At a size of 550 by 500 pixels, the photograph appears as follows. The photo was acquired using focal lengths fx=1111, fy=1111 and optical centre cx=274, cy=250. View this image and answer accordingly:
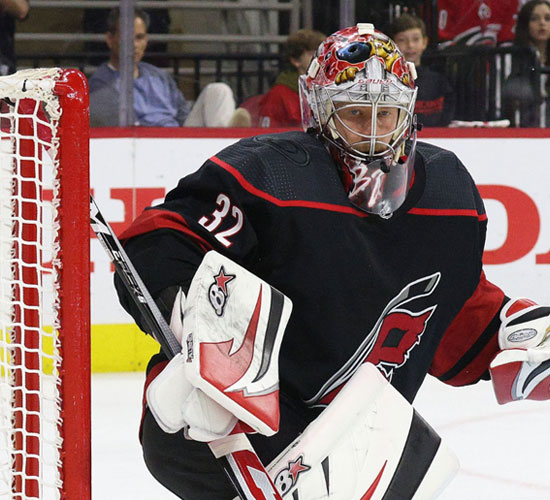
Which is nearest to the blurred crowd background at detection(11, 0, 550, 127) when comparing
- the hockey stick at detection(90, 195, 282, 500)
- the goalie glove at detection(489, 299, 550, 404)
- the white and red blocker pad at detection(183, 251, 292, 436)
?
the goalie glove at detection(489, 299, 550, 404)

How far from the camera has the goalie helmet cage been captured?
130cm

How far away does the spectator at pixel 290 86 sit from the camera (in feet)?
13.2

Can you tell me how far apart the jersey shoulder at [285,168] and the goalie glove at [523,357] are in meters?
0.36

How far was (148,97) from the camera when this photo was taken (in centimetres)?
400

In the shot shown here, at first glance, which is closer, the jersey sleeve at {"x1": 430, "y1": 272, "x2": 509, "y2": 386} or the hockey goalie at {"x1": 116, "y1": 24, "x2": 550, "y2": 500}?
the hockey goalie at {"x1": 116, "y1": 24, "x2": 550, "y2": 500}

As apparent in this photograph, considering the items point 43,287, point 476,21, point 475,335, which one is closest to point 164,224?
point 43,287

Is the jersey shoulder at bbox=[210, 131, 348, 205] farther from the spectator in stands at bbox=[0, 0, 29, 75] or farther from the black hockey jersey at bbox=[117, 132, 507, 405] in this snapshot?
the spectator in stands at bbox=[0, 0, 29, 75]

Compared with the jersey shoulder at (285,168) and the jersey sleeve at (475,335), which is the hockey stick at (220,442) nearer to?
the jersey shoulder at (285,168)

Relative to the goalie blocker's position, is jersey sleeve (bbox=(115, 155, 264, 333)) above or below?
above

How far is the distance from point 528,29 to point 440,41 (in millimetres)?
355

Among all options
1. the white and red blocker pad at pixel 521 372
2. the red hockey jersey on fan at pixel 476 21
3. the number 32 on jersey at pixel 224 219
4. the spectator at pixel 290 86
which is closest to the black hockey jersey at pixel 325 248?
the number 32 on jersey at pixel 224 219

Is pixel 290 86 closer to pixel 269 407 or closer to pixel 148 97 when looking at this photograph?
pixel 148 97

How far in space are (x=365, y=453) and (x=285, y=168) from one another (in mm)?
421

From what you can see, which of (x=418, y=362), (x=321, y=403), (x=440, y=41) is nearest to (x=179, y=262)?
(x=321, y=403)
